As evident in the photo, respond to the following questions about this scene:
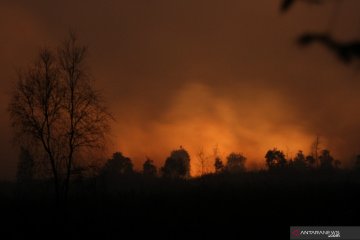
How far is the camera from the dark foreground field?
28312 millimetres

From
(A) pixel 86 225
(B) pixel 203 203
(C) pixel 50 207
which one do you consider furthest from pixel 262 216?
(C) pixel 50 207

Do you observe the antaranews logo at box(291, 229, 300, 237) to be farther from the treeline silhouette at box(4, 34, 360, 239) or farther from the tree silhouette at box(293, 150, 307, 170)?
the tree silhouette at box(293, 150, 307, 170)

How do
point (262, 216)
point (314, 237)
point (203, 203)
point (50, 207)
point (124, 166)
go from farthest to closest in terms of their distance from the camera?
point (124, 166), point (50, 207), point (203, 203), point (262, 216), point (314, 237)

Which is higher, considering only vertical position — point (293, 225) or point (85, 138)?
point (85, 138)

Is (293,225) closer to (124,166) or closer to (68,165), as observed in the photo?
(68,165)

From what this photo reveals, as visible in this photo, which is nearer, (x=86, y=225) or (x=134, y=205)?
(x=86, y=225)

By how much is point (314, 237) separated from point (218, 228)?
8.64 metres

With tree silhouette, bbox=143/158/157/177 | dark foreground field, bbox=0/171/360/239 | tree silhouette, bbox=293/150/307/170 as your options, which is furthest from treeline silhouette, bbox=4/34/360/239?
tree silhouette, bbox=143/158/157/177

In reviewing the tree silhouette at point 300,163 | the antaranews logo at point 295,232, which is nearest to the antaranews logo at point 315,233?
the antaranews logo at point 295,232

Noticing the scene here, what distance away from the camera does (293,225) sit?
27.7 metres

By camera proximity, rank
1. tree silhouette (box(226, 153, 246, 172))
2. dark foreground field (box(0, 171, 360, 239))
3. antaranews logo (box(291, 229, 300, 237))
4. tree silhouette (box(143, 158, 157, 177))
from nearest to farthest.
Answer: antaranews logo (box(291, 229, 300, 237)), dark foreground field (box(0, 171, 360, 239)), tree silhouette (box(143, 158, 157, 177)), tree silhouette (box(226, 153, 246, 172))

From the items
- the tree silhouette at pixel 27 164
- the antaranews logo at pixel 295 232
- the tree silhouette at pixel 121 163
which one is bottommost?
the antaranews logo at pixel 295 232

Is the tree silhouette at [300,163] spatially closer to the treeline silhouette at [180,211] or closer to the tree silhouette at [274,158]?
the tree silhouette at [274,158]

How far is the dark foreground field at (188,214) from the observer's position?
92.9ft
